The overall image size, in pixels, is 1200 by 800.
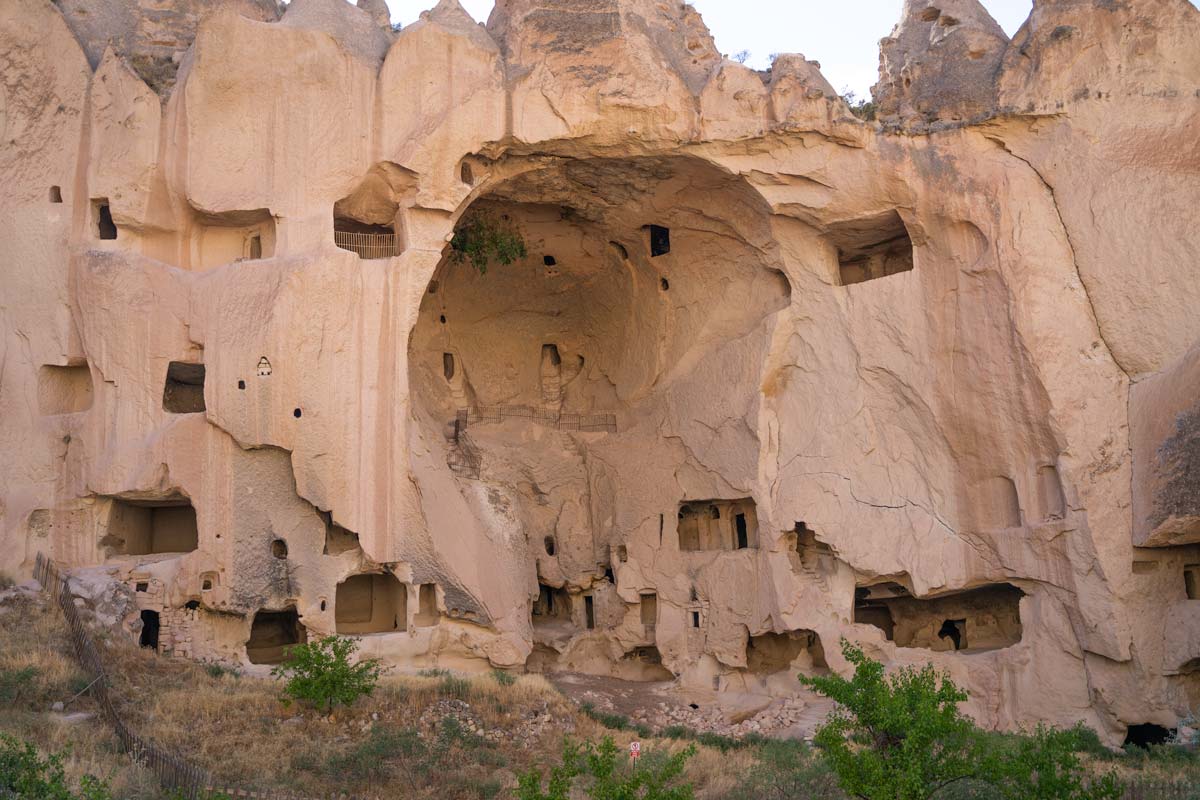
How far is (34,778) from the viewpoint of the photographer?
37.8 ft

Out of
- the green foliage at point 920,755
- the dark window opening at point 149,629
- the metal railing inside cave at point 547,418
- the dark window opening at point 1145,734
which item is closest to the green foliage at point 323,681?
the dark window opening at point 149,629

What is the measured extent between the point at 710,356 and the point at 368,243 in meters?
7.80

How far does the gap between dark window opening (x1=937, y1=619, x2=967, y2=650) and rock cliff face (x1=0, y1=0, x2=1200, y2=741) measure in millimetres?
57

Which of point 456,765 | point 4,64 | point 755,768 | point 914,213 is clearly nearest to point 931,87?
point 914,213

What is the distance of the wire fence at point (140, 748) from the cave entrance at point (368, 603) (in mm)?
5810

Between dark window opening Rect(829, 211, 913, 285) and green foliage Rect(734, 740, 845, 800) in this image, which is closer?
green foliage Rect(734, 740, 845, 800)

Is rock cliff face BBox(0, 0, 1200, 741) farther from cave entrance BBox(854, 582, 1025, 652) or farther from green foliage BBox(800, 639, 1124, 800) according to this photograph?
green foliage BBox(800, 639, 1124, 800)

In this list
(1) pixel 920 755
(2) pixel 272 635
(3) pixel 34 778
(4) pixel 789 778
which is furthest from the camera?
(2) pixel 272 635

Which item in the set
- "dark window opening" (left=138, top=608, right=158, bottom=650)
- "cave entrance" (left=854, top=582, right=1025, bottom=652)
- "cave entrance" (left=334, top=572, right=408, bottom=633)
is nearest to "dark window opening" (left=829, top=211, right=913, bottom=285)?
"cave entrance" (left=854, top=582, right=1025, bottom=652)

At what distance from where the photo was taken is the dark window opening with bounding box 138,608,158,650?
2144 centimetres

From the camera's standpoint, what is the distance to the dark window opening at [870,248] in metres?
24.0

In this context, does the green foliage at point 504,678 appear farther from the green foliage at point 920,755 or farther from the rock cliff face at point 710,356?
the green foliage at point 920,755

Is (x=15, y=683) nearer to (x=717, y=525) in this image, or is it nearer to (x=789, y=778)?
(x=789, y=778)

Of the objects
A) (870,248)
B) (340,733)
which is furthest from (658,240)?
(340,733)
